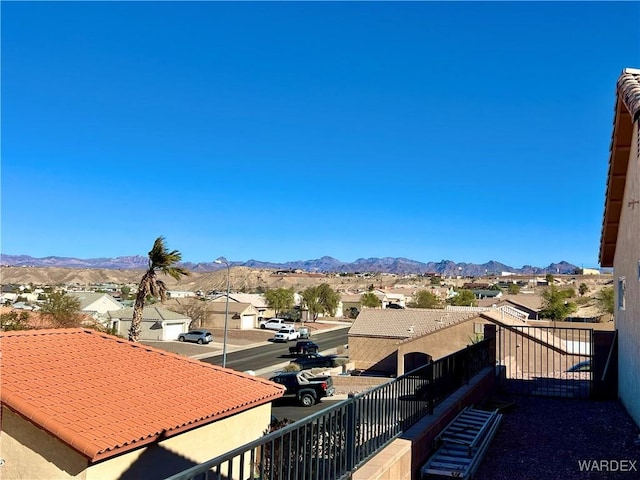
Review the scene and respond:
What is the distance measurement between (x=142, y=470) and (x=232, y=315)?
230ft

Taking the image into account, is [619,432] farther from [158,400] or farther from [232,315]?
[232,315]

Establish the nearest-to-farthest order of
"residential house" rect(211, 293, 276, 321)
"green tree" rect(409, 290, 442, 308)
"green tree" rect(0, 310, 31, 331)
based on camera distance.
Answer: "green tree" rect(0, 310, 31, 331), "green tree" rect(409, 290, 442, 308), "residential house" rect(211, 293, 276, 321)

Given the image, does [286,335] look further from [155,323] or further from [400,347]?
[400,347]

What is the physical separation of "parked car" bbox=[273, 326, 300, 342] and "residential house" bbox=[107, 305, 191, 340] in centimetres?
1213

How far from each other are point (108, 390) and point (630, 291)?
11293 millimetres

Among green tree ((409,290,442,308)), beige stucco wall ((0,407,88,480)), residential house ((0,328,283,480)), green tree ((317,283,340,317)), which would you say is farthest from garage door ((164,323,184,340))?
beige stucco wall ((0,407,88,480))

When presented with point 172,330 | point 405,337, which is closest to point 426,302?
point 172,330

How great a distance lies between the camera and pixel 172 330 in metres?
66.1

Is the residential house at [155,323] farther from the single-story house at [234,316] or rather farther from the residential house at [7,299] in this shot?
the residential house at [7,299]

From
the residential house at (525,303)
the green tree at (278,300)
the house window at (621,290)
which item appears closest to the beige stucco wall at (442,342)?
the house window at (621,290)

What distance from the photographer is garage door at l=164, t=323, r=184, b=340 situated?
65.0 m

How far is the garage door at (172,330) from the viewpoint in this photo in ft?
213

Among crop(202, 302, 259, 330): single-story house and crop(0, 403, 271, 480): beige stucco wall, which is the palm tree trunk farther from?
crop(202, 302, 259, 330): single-story house

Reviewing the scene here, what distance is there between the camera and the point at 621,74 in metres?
9.95
